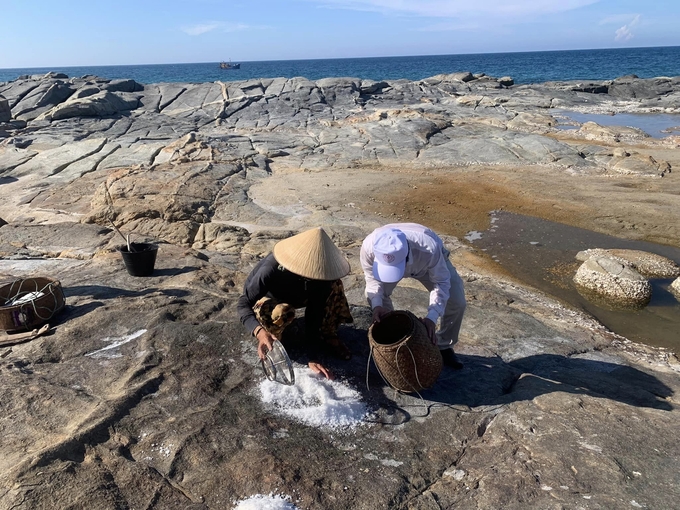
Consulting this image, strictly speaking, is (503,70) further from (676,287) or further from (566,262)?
(676,287)

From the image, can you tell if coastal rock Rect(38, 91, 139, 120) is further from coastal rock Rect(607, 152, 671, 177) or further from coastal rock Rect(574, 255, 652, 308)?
coastal rock Rect(574, 255, 652, 308)

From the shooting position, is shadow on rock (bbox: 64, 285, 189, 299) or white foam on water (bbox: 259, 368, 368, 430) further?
shadow on rock (bbox: 64, 285, 189, 299)

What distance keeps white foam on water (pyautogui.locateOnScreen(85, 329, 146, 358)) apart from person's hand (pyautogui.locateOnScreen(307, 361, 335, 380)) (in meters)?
1.28

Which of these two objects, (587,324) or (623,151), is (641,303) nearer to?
(587,324)

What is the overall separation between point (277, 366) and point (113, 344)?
1.25m

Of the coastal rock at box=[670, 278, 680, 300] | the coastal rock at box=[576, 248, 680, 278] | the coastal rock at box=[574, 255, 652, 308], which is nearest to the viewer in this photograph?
the coastal rock at box=[574, 255, 652, 308]

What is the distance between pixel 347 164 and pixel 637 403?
404 inches

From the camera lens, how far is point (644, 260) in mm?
6867

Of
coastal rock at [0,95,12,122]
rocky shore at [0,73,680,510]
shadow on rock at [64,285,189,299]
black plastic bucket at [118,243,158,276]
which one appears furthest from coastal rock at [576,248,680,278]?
coastal rock at [0,95,12,122]

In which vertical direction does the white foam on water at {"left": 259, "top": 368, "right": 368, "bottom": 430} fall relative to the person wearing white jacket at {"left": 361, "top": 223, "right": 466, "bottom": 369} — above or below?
below

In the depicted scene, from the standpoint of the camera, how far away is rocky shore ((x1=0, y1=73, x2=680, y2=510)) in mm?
2400

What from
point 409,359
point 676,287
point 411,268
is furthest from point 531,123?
point 409,359

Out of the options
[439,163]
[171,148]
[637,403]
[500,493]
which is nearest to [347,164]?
[439,163]

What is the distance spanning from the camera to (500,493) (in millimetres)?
2352
